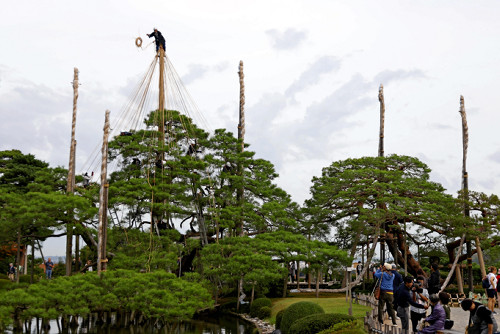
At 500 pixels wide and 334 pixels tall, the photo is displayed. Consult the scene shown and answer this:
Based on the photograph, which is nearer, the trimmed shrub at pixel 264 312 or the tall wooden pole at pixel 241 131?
the trimmed shrub at pixel 264 312

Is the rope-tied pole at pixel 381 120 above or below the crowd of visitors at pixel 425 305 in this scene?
above

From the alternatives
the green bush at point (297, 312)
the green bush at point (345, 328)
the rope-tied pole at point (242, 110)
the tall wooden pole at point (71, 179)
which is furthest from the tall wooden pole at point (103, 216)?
the green bush at point (345, 328)

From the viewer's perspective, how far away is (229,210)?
30.4 metres

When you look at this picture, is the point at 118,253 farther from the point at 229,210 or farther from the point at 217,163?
the point at 217,163

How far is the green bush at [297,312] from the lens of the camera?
18516mm

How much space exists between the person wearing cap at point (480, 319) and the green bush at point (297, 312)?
336 inches

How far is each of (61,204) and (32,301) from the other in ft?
22.5

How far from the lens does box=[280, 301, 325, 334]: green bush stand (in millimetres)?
18516

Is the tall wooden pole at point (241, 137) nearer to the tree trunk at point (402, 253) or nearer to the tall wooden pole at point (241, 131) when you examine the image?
the tall wooden pole at point (241, 131)

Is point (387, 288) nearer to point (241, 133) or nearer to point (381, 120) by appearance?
point (241, 133)

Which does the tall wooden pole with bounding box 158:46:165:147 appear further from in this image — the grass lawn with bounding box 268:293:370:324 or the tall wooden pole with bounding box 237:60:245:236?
the grass lawn with bounding box 268:293:370:324

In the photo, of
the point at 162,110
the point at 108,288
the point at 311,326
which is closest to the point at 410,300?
the point at 311,326

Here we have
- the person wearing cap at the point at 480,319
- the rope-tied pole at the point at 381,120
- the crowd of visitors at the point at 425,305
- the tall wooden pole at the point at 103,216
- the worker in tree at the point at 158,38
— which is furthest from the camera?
the rope-tied pole at the point at 381,120

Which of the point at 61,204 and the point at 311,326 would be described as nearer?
the point at 311,326
